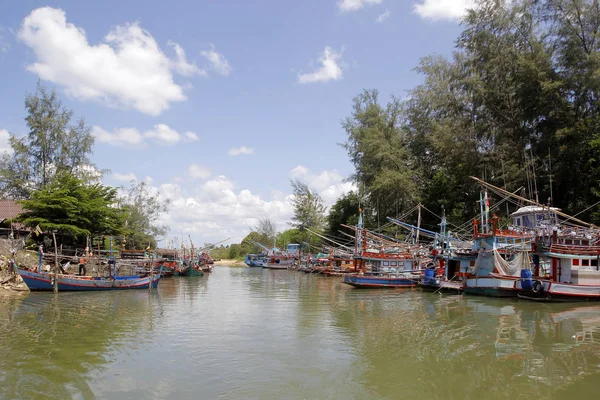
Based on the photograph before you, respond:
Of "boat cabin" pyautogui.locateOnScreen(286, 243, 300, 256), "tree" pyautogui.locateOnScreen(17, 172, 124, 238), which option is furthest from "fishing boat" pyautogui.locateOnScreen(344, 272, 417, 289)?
"boat cabin" pyautogui.locateOnScreen(286, 243, 300, 256)

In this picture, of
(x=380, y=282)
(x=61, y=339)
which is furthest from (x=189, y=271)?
(x=61, y=339)


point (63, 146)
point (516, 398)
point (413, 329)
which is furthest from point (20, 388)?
point (63, 146)

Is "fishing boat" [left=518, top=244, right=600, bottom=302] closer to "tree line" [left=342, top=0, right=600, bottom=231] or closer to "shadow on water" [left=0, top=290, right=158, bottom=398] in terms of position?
"tree line" [left=342, top=0, right=600, bottom=231]

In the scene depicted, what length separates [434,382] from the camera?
925 cm

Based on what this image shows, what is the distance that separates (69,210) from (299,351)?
22.8 metres

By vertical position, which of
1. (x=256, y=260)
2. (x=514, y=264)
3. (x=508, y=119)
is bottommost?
(x=256, y=260)

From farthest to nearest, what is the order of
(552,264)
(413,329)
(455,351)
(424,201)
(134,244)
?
(134,244) → (424,201) → (552,264) → (413,329) → (455,351)

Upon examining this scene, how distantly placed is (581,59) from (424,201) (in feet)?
59.5

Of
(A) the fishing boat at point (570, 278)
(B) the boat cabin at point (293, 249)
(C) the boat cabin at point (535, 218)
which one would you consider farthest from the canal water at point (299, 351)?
(B) the boat cabin at point (293, 249)

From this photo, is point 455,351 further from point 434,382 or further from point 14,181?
point 14,181

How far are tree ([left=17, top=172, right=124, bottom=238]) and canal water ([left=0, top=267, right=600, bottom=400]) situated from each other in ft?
29.8

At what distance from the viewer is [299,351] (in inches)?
467

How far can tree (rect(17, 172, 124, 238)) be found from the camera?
28125 millimetres

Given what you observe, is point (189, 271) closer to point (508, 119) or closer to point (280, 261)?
point (280, 261)
